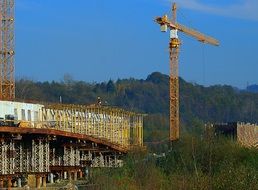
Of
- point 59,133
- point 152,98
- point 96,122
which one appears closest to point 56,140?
point 59,133

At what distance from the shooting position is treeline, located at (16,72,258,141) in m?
138

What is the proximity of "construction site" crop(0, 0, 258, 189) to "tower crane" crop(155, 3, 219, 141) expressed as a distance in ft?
0.50

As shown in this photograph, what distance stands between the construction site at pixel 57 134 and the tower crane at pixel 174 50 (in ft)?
0.50

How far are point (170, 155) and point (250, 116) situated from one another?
113470 millimetres

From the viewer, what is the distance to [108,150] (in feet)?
266

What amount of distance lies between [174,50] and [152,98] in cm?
8409

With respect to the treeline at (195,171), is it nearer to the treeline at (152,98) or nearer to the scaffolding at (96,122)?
the scaffolding at (96,122)

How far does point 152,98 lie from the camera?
19312cm

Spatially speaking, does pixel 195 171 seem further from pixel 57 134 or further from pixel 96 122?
pixel 96 122

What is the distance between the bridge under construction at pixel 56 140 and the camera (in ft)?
201

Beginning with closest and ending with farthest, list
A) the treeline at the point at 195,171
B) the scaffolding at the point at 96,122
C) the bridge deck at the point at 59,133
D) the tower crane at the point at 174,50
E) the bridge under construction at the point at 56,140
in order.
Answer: the treeline at the point at 195,171
the bridge deck at the point at 59,133
the bridge under construction at the point at 56,140
the scaffolding at the point at 96,122
the tower crane at the point at 174,50

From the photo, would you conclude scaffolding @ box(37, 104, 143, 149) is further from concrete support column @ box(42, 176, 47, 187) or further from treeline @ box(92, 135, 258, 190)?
treeline @ box(92, 135, 258, 190)

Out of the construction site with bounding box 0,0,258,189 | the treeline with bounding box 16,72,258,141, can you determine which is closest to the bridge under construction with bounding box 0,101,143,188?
the construction site with bounding box 0,0,258,189

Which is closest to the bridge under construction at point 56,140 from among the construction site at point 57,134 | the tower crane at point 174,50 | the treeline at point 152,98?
the construction site at point 57,134
